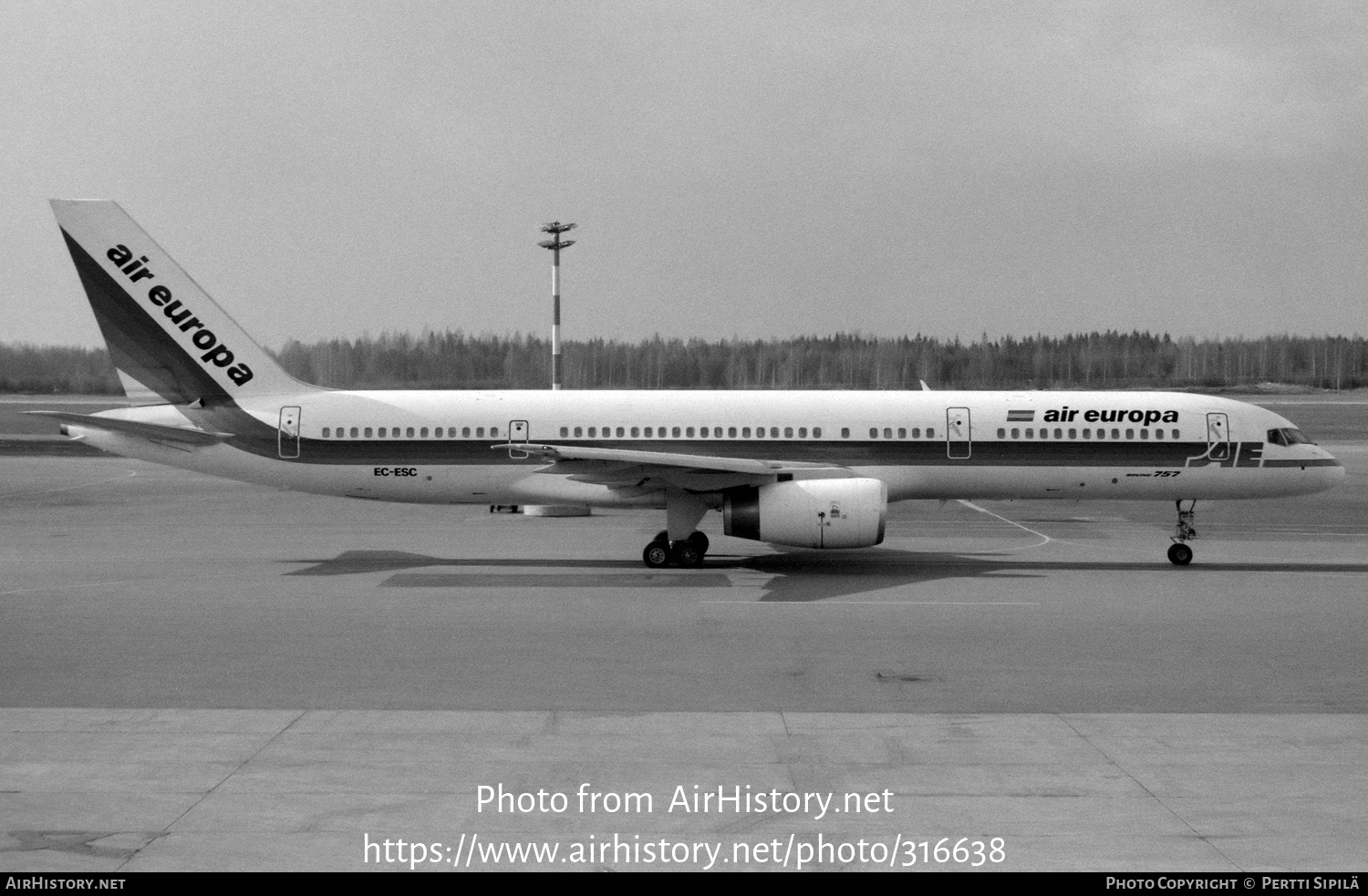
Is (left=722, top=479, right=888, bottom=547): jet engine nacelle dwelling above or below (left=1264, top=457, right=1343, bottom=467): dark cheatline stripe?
below

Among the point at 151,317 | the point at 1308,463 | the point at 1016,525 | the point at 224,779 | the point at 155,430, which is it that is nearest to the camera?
the point at 224,779

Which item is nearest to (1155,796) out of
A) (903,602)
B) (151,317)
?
(903,602)

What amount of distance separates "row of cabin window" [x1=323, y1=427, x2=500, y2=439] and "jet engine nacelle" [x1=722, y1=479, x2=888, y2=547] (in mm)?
5784

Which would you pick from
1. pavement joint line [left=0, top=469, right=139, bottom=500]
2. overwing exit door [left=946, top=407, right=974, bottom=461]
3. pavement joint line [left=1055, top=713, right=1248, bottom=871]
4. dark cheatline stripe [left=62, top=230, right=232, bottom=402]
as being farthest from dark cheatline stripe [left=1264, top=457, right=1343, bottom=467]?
pavement joint line [left=0, top=469, right=139, bottom=500]

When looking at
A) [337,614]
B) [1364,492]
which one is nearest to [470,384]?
[337,614]

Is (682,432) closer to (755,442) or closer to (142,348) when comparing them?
(755,442)

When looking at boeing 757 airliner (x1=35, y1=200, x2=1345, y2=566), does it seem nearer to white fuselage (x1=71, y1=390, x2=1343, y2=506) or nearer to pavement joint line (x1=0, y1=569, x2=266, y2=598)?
white fuselage (x1=71, y1=390, x2=1343, y2=506)

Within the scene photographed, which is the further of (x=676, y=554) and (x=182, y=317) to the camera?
(x=182, y=317)

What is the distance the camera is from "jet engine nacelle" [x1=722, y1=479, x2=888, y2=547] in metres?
22.4

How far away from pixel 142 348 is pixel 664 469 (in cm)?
1058

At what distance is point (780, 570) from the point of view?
23.8m

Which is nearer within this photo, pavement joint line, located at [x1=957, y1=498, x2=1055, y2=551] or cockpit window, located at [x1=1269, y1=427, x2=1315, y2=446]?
cockpit window, located at [x1=1269, y1=427, x2=1315, y2=446]
